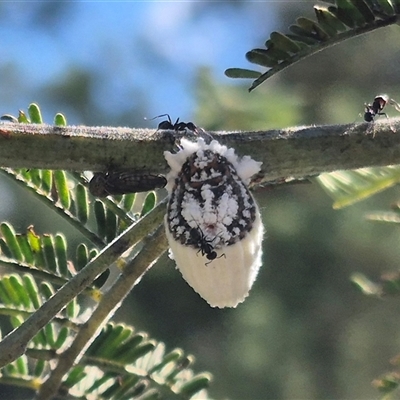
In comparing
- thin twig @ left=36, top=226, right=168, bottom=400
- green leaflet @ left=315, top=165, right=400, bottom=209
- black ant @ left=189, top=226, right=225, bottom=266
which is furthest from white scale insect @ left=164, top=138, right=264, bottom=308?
green leaflet @ left=315, top=165, right=400, bottom=209

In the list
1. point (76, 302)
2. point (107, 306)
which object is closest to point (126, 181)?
point (107, 306)

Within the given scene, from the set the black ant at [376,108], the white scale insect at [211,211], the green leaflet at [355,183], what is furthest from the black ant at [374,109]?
the white scale insect at [211,211]

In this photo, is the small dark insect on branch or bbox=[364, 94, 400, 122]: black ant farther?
bbox=[364, 94, 400, 122]: black ant

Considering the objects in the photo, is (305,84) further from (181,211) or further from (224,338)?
(181,211)

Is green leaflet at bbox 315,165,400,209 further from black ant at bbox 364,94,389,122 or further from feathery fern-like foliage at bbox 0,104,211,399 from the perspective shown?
feathery fern-like foliage at bbox 0,104,211,399

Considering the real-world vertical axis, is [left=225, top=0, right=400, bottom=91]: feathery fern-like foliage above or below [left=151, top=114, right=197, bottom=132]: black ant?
above

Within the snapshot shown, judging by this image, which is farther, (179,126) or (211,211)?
(179,126)

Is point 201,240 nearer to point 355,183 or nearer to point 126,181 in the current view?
point 126,181
